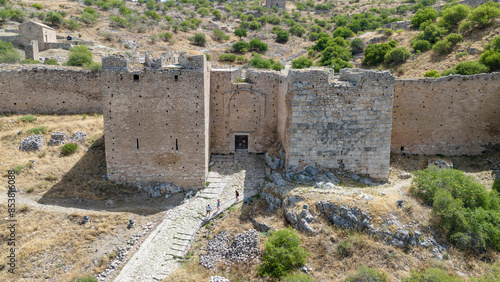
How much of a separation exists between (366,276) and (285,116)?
6.97 meters

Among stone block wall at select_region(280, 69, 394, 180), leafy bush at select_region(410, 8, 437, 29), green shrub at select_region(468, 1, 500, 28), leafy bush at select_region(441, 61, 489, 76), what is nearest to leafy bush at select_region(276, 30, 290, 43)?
leafy bush at select_region(410, 8, 437, 29)

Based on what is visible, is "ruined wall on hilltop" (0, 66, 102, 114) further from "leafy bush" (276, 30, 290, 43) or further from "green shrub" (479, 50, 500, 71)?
"leafy bush" (276, 30, 290, 43)

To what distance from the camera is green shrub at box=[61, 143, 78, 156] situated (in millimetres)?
15998

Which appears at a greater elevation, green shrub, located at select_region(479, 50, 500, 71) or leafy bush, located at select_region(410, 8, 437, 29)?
leafy bush, located at select_region(410, 8, 437, 29)

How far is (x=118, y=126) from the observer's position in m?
14.1

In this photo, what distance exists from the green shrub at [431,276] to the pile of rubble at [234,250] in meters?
4.42

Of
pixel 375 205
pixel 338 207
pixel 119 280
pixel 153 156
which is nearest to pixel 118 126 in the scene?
pixel 153 156

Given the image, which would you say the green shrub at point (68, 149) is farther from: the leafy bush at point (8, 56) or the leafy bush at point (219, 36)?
the leafy bush at point (219, 36)

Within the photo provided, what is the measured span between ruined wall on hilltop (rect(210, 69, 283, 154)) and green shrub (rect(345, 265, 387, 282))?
8207mm

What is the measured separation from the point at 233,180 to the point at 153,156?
3.48 m

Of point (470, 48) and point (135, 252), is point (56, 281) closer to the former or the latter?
point (135, 252)

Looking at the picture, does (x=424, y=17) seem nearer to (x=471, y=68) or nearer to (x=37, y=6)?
(x=471, y=68)

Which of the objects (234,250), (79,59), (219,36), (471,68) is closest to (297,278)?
(234,250)

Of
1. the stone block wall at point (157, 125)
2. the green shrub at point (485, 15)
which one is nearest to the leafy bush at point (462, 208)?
the stone block wall at point (157, 125)
